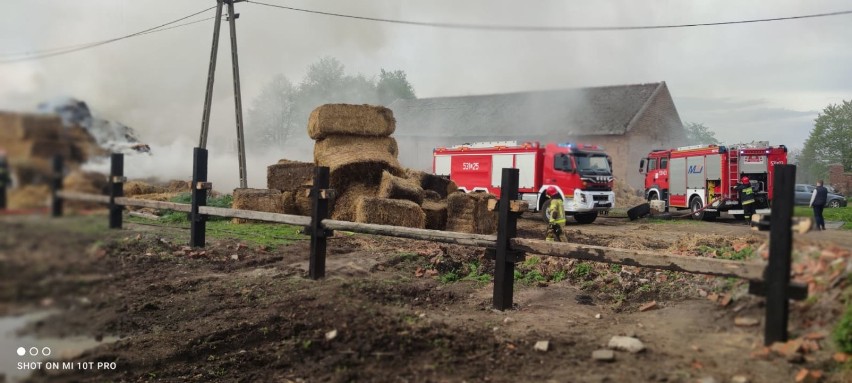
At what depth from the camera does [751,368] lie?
12.2ft

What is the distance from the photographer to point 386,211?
11.2m

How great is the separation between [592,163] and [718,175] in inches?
186

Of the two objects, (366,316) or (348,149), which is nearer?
(366,316)

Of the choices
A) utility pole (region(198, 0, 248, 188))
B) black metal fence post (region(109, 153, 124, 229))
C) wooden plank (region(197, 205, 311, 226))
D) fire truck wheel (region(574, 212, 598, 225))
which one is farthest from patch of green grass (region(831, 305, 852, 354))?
utility pole (region(198, 0, 248, 188))

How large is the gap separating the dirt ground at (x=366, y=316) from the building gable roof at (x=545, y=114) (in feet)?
86.3

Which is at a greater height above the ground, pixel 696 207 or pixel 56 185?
pixel 56 185

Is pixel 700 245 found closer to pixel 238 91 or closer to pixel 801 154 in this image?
pixel 238 91

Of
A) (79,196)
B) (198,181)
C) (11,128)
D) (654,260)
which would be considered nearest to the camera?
(11,128)

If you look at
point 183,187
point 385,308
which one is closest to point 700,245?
point 385,308

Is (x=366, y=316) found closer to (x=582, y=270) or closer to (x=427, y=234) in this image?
(x=427, y=234)

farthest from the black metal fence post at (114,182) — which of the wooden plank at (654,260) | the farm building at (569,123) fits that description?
the farm building at (569,123)

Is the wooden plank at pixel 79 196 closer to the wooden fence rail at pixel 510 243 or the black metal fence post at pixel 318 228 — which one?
the wooden fence rail at pixel 510 243

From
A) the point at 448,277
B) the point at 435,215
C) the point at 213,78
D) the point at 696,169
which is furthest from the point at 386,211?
the point at 696,169

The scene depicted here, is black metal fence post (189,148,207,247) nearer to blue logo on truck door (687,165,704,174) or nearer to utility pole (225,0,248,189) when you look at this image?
utility pole (225,0,248,189)
